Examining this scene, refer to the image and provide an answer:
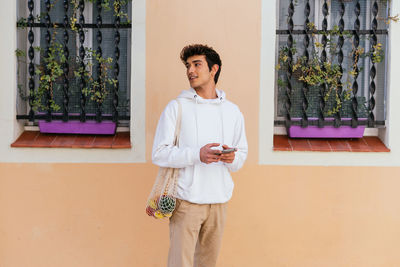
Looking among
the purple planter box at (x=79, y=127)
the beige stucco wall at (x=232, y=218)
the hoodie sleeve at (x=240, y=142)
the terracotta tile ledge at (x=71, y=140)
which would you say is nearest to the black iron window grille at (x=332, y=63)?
the beige stucco wall at (x=232, y=218)

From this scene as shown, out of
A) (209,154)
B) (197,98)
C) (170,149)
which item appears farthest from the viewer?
(197,98)

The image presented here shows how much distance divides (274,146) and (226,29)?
109cm

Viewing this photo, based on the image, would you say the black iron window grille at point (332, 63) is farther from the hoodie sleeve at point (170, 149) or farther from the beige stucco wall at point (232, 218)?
the hoodie sleeve at point (170, 149)

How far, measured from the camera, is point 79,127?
406 centimetres

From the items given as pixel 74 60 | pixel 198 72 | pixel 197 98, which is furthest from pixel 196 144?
pixel 74 60

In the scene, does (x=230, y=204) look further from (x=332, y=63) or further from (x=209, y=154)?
(x=332, y=63)

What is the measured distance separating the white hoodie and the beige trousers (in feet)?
0.23

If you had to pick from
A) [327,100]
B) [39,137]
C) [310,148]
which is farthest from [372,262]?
[39,137]

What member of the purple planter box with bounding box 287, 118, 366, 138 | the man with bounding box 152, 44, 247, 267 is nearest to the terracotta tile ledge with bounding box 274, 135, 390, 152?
the purple planter box with bounding box 287, 118, 366, 138

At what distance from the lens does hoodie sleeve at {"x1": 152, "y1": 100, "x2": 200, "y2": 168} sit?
273 centimetres

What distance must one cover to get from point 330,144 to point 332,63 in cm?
74

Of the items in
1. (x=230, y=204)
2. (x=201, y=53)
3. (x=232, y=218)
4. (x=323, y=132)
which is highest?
(x=201, y=53)

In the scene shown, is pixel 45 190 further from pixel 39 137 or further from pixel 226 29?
pixel 226 29

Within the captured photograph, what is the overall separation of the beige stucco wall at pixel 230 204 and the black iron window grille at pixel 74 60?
0.22m
